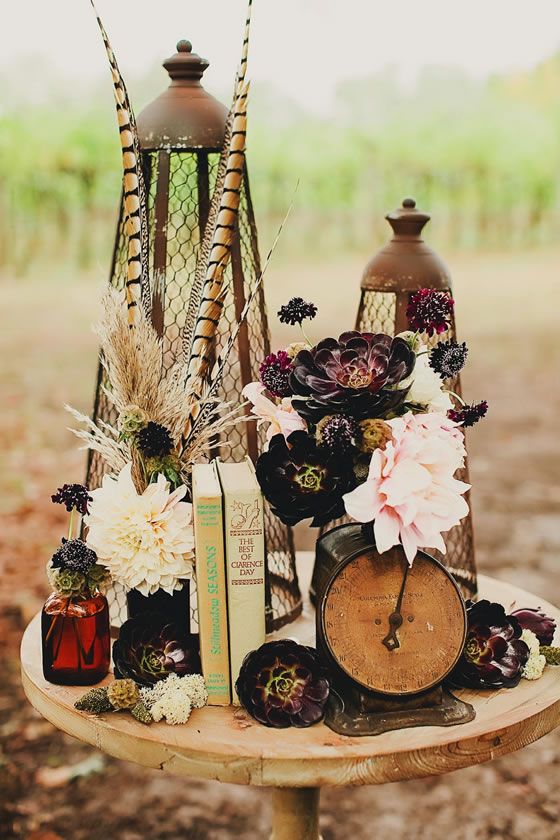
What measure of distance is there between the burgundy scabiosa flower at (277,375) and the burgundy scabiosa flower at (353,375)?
0.05 meters

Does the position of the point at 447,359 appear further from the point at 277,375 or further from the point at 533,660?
the point at 533,660

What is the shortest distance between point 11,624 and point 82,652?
2188 mm

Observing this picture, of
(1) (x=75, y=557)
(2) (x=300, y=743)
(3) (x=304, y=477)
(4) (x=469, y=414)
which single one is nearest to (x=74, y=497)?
(1) (x=75, y=557)

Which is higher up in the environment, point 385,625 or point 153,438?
point 153,438

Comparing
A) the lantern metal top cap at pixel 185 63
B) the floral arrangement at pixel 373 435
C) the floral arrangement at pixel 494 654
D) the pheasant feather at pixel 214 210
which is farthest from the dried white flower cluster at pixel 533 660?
the lantern metal top cap at pixel 185 63

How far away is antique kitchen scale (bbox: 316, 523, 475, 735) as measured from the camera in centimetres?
117

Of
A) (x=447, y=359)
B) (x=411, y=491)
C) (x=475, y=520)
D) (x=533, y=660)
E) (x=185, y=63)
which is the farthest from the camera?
(x=475, y=520)

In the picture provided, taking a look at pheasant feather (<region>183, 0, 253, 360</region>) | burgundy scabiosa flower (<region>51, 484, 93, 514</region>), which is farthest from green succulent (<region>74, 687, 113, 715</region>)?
pheasant feather (<region>183, 0, 253, 360</region>)

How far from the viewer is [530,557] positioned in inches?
153

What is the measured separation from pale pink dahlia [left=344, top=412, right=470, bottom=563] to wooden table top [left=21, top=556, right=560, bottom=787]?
222 mm

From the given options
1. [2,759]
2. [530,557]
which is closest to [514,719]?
[2,759]

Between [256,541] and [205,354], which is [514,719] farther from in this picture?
[205,354]

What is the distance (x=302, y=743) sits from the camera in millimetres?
1122

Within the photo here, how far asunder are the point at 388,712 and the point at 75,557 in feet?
1.40
